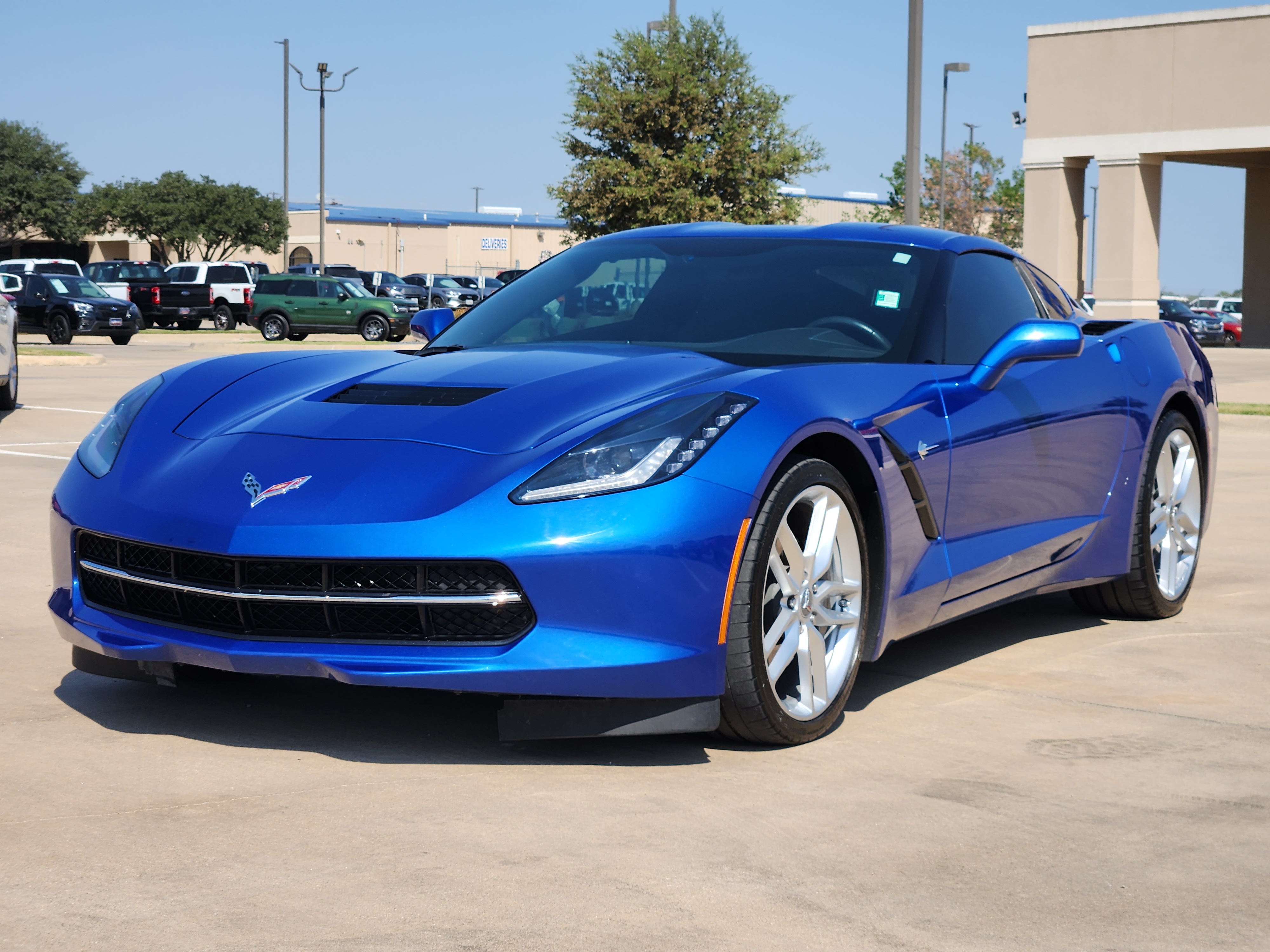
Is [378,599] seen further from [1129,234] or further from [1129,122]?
[1129,122]

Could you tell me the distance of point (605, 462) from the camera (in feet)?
12.0

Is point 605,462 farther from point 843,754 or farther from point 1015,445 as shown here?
point 1015,445

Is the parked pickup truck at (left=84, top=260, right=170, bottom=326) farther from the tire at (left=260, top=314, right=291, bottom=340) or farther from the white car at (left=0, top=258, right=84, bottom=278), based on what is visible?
the tire at (left=260, top=314, right=291, bottom=340)

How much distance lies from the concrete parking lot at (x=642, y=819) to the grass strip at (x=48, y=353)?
21.2 metres

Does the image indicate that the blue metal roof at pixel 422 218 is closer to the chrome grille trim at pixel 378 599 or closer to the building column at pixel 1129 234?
the building column at pixel 1129 234

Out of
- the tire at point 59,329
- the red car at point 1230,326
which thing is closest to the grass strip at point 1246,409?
the tire at point 59,329

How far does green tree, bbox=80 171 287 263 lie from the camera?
247ft

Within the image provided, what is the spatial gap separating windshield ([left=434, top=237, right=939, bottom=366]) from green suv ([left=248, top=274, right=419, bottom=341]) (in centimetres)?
3257

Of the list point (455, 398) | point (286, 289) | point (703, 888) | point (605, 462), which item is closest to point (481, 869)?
point (703, 888)

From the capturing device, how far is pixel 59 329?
1328 inches

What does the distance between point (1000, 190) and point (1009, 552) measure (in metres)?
63.7

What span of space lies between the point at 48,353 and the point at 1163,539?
907 inches

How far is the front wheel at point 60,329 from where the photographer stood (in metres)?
33.5

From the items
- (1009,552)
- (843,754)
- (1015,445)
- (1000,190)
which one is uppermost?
(1000,190)
